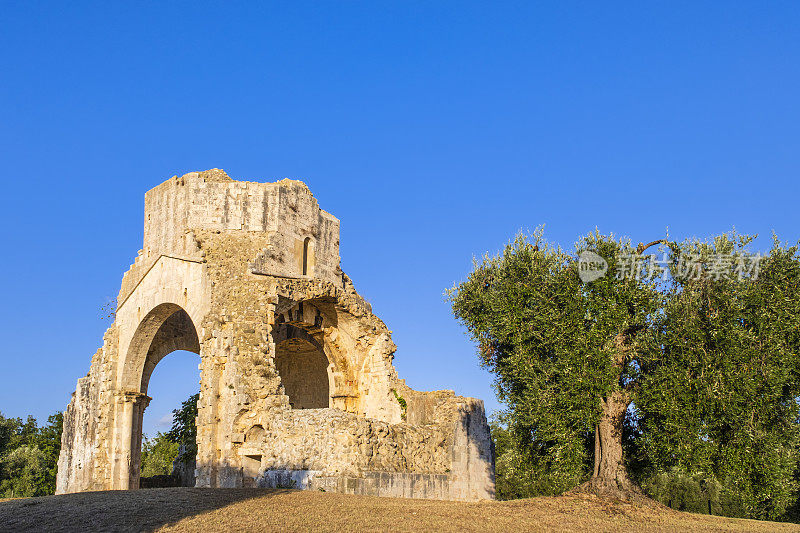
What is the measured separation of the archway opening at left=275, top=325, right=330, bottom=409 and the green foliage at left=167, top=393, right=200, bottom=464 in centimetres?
368

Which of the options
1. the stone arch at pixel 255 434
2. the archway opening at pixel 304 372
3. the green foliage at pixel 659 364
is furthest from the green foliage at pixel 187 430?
the green foliage at pixel 659 364

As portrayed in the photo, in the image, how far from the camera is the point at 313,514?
476 inches

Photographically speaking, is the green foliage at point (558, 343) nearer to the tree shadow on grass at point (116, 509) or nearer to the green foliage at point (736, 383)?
the green foliage at point (736, 383)

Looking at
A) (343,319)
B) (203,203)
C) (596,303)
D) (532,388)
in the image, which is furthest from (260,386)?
(596,303)

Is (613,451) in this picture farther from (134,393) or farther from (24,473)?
(24,473)

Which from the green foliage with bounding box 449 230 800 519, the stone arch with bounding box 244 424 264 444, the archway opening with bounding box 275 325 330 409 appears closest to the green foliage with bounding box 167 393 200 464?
the archway opening with bounding box 275 325 330 409

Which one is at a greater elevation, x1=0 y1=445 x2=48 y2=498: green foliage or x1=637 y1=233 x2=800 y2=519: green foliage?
x1=637 y1=233 x2=800 y2=519: green foliage

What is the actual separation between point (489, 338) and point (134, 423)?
13.6 metres

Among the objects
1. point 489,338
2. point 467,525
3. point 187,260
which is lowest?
point 467,525

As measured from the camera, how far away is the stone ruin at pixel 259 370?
1830 cm

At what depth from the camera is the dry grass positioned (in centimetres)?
1120

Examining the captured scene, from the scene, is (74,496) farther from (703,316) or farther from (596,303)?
(703,316)

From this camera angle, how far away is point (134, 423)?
24.4 metres

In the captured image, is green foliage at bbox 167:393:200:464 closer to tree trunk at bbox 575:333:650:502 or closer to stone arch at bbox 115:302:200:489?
stone arch at bbox 115:302:200:489
